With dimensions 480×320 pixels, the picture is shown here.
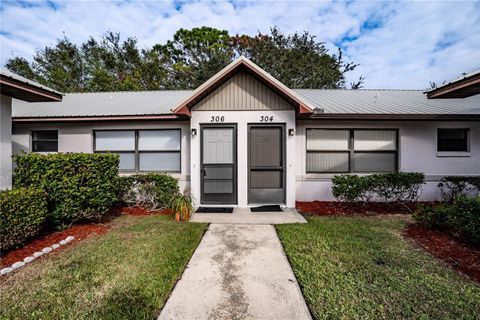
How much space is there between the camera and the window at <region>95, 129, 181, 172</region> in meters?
7.99

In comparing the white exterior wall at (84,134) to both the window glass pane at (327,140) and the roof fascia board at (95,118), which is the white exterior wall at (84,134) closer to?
the roof fascia board at (95,118)

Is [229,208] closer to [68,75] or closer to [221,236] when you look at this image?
[221,236]

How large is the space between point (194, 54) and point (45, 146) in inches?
715

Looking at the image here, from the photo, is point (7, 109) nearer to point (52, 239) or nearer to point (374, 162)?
point (52, 239)

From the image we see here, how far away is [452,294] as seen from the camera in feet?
8.96

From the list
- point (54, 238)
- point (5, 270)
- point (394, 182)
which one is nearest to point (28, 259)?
point (5, 270)

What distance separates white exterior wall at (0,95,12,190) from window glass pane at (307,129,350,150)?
28.3ft

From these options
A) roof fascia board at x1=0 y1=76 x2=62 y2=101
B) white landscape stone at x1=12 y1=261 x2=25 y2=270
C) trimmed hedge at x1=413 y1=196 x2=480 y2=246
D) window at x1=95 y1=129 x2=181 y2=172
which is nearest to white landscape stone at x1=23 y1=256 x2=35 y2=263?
white landscape stone at x1=12 y1=261 x2=25 y2=270

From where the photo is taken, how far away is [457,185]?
24.9 feet

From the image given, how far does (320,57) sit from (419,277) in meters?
22.1

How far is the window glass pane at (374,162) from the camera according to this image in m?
7.92

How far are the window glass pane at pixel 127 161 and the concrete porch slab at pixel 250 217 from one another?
3.67 m

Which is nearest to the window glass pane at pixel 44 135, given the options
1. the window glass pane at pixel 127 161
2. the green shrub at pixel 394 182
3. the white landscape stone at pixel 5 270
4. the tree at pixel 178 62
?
the window glass pane at pixel 127 161

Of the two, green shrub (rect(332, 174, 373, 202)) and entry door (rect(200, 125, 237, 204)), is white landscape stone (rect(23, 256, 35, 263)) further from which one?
green shrub (rect(332, 174, 373, 202))
